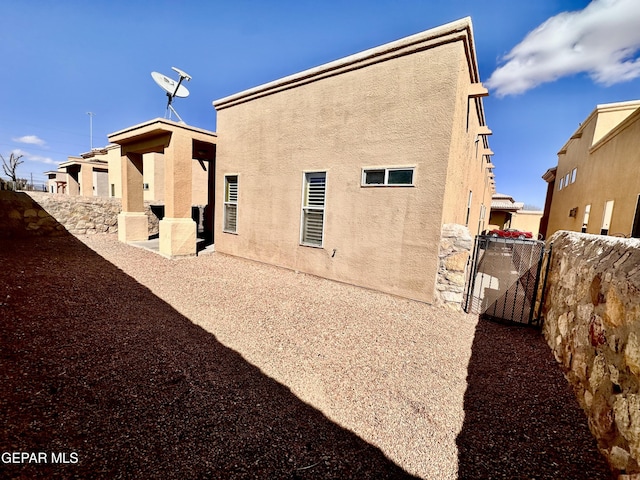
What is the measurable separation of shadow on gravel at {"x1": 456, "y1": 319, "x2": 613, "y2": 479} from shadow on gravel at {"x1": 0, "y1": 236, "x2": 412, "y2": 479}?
2.71 ft

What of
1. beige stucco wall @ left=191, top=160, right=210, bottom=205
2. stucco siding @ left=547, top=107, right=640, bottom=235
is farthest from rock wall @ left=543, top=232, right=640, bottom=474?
beige stucco wall @ left=191, top=160, right=210, bottom=205

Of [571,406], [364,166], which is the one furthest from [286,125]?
[571,406]

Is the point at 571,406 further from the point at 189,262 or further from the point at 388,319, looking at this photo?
the point at 189,262

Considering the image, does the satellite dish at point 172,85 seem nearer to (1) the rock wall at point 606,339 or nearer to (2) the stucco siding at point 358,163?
(2) the stucco siding at point 358,163

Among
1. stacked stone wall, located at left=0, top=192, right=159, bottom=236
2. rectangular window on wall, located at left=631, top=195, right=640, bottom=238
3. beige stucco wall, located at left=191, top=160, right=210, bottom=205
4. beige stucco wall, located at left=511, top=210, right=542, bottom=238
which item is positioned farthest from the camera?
beige stucco wall, located at left=511, top=210, right=542, bottom=238

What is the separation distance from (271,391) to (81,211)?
12232mm

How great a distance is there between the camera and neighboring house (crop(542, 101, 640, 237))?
8.89 m

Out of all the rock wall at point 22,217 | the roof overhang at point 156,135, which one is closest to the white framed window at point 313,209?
the roof overhang at point 156,135

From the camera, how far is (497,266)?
359 inches

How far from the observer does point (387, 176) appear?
5641 millimetres

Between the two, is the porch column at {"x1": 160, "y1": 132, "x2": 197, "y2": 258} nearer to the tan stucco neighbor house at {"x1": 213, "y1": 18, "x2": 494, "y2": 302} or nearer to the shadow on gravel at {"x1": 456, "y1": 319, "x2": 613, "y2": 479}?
the tan stucco neighbor house at {"x1": 213, "y1": 18, "x2": 494, "y2": 302}

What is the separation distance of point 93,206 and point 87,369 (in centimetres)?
1113

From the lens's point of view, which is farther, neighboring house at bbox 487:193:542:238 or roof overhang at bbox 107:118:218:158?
neighboring house at bbox 487:193:542:238

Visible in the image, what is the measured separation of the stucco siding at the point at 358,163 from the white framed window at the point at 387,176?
0.10m
